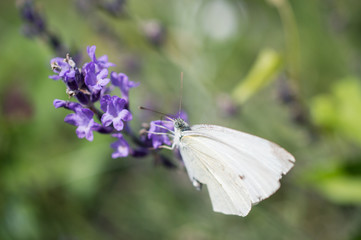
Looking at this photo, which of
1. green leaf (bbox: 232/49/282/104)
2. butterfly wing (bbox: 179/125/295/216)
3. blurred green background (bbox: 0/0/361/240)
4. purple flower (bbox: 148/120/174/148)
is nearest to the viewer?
butterfly wing (bbox: 179/125/295/216)

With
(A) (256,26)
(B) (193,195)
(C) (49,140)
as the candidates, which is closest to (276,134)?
(B) (193,195)

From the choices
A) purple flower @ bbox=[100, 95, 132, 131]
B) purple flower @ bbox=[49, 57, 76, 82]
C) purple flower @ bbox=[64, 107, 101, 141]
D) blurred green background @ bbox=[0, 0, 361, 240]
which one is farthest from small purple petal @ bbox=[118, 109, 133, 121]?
blurred green background @ bbox=[0, 0, 361, 240]

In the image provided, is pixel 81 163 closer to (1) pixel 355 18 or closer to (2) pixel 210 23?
(2) pixel 210 23

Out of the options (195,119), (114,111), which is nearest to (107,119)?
(114,111)

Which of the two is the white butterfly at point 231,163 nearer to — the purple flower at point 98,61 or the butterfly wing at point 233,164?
the butterfly wing at point 233,164

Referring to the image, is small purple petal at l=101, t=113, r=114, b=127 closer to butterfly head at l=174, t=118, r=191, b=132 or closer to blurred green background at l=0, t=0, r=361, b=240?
butterfly head at l=174, t=118, r=191, b=132

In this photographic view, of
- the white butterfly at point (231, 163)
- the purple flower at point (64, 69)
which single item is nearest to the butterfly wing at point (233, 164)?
the white butterfly at point (231, 163)
